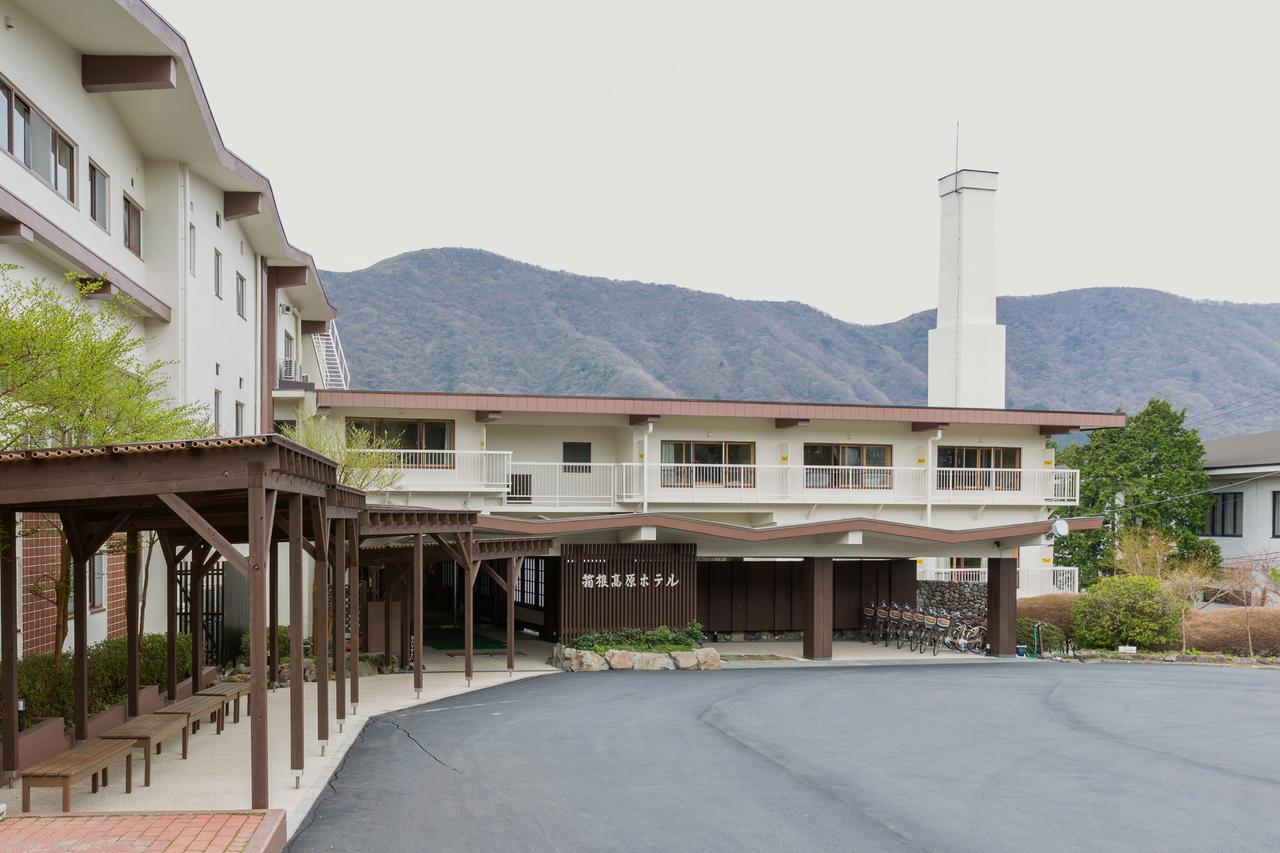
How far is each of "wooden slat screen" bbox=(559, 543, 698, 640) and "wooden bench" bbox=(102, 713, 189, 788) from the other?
1335 cm

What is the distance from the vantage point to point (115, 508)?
39.0ft

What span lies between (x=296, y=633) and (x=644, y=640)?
48.9 ft

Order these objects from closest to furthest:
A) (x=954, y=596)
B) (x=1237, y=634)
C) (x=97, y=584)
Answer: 1. (x=97, y=584)
2. (x=1237, y=634)
3. (x=954, y=596)

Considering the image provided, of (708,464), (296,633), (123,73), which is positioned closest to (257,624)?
(296,633)

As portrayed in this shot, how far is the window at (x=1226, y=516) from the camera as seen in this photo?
44406mm

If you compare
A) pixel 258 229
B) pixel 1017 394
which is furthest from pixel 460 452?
pixel 1017 394

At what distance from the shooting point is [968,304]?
45.9 metres

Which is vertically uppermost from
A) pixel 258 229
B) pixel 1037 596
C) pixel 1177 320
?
pixel 1177 320

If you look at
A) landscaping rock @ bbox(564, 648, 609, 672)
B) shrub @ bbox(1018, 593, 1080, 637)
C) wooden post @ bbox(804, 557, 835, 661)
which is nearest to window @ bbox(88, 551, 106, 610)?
landscaping rock @ bbox(564, 648, 609, 672)

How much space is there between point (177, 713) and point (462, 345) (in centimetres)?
10387

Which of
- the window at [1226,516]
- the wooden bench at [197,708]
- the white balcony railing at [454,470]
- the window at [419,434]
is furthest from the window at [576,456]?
the window at [1226,516]

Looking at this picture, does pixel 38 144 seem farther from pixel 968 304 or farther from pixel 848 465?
pixel 968 304

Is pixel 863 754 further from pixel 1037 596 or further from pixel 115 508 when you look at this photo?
pixel 1037 596

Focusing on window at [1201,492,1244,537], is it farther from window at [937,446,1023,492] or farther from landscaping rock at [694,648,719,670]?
landscaping rock at [694,648,719,670]
